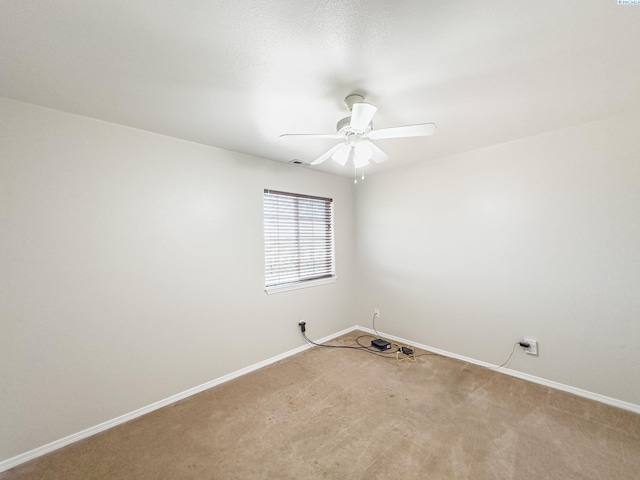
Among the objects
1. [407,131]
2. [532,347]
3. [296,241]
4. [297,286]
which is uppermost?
[407,131]

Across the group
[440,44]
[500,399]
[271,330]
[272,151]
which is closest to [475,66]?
[440,44]

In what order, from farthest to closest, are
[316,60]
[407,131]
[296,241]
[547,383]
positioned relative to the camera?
[296,241]
[547,383]
[407,131]
[316,60]

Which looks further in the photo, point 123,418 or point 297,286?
point 297,286

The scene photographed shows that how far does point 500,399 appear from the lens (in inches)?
88.2

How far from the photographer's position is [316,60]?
140 centimetres

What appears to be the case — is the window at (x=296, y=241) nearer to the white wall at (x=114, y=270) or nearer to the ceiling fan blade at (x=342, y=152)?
the white wall at (x=114, y=270)

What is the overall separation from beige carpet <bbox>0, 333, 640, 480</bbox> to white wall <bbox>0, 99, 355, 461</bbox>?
1.05 feet

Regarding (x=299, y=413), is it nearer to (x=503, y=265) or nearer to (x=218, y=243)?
(x=218, y=243)

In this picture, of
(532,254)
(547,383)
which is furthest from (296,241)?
(547,383)

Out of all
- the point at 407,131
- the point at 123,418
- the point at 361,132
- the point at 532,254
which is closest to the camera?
the point at 407,131

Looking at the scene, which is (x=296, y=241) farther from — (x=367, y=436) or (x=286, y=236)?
(x=367, y=436)

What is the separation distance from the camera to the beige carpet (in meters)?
1.58

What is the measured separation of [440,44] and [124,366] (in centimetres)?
306

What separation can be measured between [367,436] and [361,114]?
2164mm
